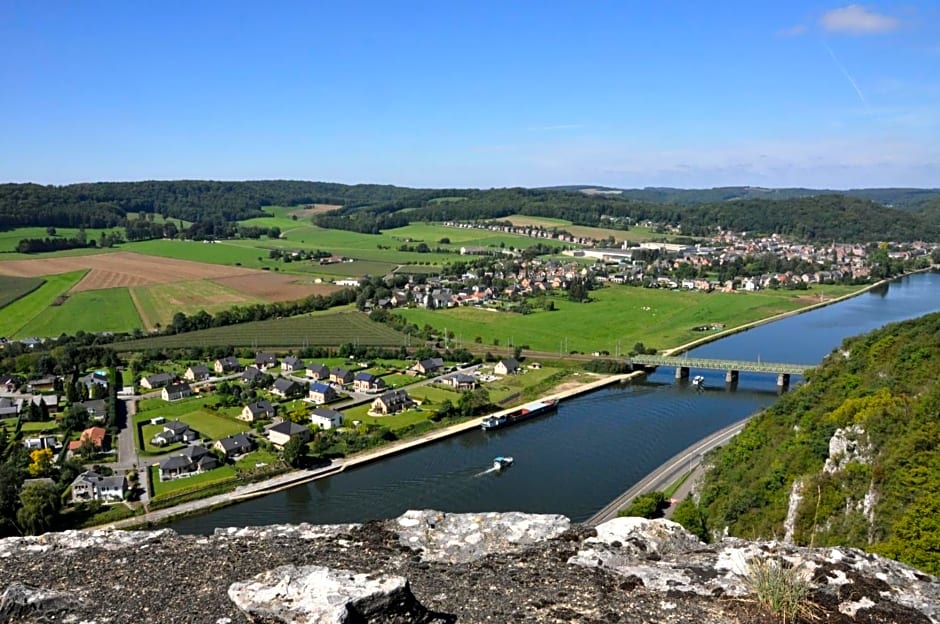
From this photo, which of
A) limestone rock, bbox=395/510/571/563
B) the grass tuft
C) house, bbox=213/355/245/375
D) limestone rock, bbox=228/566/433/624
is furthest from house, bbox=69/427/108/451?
the grass tuft

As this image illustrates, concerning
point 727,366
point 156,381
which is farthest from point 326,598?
point 727,366

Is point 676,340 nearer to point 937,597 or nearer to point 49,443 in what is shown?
point 49,443

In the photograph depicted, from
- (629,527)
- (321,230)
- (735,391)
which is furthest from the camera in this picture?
(321,230)

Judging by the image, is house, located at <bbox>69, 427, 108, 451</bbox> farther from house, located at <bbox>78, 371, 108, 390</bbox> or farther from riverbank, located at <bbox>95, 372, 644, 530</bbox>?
house, located at <bbox>78, 371, 108, 390</bbox>

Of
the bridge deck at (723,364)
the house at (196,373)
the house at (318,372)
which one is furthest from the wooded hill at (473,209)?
the bridge deck at (723,364)

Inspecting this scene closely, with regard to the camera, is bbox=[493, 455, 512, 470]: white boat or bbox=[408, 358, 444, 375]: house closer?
bbox=[493, 455, 512, 470]: white boat

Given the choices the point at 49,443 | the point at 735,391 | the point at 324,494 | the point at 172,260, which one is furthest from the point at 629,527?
the point at 172,260

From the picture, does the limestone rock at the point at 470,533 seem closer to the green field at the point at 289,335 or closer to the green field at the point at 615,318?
the green field at the point at 615,318
